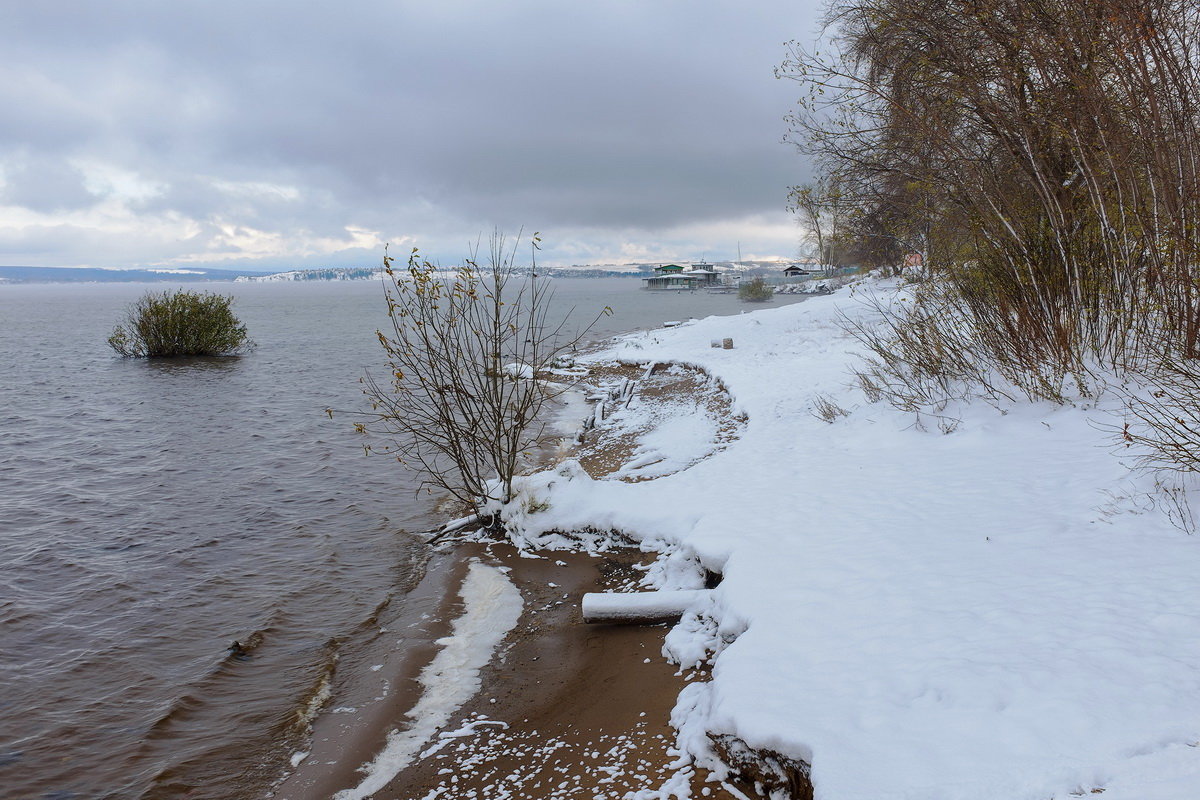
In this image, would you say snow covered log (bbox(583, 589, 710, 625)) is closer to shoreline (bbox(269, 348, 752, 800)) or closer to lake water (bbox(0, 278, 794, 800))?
shoreline (bbox(269, 348, 752, 800))

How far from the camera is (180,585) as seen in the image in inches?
349

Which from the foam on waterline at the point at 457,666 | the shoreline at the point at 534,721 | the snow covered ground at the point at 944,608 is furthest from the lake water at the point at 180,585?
the snow covered ground at the point at 944,608

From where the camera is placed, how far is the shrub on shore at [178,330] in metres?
32.2

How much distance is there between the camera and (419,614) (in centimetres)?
773

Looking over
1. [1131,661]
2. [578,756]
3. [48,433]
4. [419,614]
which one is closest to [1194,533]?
[1131,661]

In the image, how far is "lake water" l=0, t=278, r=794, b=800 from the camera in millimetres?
5699

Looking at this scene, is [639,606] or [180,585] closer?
[639,606]

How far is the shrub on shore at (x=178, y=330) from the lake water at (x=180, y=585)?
43.1 feet

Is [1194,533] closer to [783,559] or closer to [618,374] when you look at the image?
[783,559]

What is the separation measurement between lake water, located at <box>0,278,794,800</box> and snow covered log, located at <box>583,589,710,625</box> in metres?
2.75

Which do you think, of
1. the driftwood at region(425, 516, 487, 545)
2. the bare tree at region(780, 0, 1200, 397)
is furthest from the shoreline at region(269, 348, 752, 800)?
the bare tree at region(780, 0, 1200, 397)

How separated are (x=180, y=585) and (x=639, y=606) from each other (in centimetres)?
640

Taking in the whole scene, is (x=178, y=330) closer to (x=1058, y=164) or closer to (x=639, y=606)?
(x=639, y=606)

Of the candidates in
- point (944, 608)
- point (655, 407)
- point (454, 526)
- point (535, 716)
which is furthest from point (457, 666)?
point (655, 407)
